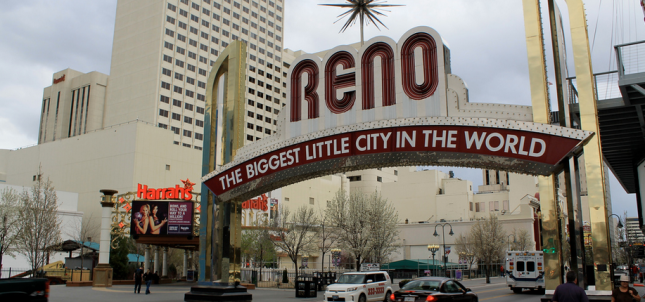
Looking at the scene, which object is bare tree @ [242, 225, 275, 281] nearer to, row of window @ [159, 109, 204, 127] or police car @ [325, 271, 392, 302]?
police car @ [325, 271, 392, 302]

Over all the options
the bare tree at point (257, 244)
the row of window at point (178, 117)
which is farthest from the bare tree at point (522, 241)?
the row of window at point (178, 117)

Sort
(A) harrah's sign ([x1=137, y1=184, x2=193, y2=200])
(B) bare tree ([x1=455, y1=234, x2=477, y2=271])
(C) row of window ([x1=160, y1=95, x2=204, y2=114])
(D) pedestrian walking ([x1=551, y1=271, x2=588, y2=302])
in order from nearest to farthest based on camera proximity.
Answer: (D) pedestrian walking ([x1=551, y1=271, x2=588, y2=302]), (A) harrah's sign ([x1=137, y1=184, x2=193, y2=200]), (B) bare tree ([x1=455, y1=234, x2=477, y2=271]), (C) row of window ([x1=160, y1=95, x2=204, y2=114])

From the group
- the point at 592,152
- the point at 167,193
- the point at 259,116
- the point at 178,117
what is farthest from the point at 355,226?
the point at 259,116

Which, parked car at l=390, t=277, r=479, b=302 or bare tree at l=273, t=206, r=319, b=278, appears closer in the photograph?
parked car at l=390, t=277, r=479, b=302

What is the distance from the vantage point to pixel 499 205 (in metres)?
96.7

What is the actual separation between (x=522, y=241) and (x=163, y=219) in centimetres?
5224

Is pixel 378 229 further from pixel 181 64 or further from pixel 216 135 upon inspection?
pixel 181 64

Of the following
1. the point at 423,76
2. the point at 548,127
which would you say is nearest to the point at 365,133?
the point at 423,76

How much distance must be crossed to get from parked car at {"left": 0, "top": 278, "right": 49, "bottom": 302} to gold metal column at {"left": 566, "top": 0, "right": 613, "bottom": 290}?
15096mm

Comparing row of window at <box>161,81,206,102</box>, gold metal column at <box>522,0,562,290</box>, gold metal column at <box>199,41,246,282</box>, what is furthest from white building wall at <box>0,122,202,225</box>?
gold metal column at <box>522,0,562,290</box>

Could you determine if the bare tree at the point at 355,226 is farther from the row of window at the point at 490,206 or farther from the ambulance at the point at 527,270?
the row of window at the point at 490,206

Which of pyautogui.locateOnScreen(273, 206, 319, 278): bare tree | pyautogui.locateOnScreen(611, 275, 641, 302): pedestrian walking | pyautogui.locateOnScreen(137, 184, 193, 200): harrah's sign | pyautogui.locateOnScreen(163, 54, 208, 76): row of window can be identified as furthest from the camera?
pyautogui.locateOnScreen(163, 54, 208, 76): row of window

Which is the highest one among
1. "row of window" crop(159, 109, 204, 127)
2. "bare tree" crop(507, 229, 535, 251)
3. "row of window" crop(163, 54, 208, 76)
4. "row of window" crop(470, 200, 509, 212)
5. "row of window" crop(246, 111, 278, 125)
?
"row of window" crop(163, 54, 208, 76)

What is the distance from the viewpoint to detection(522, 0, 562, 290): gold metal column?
13.4 metres
